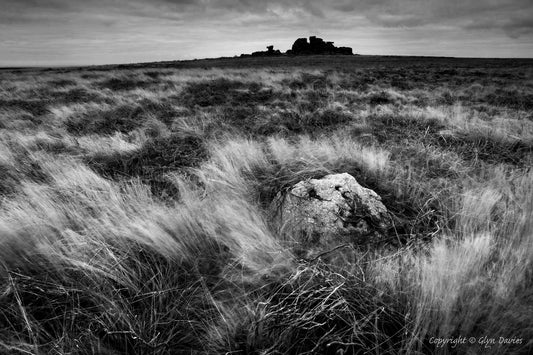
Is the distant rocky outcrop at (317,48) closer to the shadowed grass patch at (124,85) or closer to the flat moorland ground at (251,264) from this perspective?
the shadowed grass patch at (124,85)

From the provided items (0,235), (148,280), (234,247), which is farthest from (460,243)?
(0,235)

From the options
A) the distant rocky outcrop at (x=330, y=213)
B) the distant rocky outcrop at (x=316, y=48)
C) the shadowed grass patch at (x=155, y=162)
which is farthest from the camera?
the distant rocky outcrop at (x=316, y=48)

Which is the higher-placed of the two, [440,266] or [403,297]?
[440,266]

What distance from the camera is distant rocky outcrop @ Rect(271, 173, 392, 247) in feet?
7.41

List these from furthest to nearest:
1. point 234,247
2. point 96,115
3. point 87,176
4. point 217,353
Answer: point 96,115 < point 87,176 < point 234,247 < point 217,353

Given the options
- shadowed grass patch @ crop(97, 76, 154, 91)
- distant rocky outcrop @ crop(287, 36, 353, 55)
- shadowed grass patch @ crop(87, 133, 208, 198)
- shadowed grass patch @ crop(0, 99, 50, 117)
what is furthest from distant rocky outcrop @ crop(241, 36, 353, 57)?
shadowed grass patch @ crop(87, 133, 208, 198)

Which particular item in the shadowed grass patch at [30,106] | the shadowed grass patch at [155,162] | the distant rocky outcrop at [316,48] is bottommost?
the shadowed grass patch at [155,162]

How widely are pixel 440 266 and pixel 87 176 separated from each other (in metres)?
3.43

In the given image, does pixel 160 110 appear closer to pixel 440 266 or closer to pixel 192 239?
pixel 192 239

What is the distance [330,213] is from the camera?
239 cm

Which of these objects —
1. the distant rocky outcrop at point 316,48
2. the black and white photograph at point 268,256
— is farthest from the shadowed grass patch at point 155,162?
the distant rocky outcrop at point 316,48

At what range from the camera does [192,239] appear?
220 centimetres

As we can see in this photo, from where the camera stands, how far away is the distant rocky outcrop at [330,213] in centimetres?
226

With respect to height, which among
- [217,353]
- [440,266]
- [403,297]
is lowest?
[217,353]
